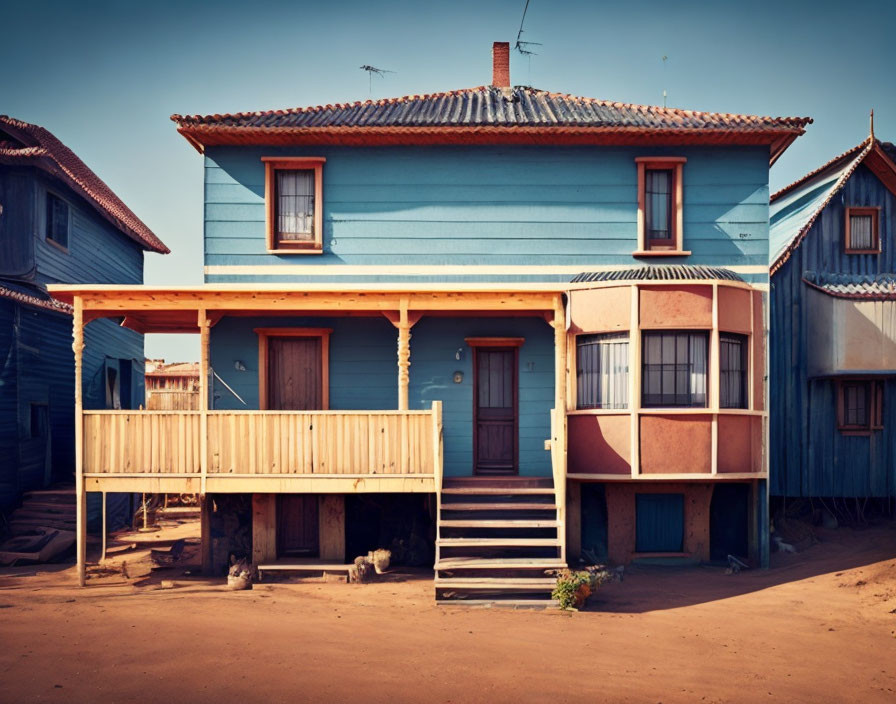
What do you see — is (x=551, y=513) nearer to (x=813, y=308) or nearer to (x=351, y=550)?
(x=351, y=550)

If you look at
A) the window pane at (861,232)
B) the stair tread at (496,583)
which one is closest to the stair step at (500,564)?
the stair tread at (496,583)

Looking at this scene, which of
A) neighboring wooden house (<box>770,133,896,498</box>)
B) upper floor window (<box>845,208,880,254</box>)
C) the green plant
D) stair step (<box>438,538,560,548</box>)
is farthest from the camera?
upper floor window (<box>845,208,880,254</box>)

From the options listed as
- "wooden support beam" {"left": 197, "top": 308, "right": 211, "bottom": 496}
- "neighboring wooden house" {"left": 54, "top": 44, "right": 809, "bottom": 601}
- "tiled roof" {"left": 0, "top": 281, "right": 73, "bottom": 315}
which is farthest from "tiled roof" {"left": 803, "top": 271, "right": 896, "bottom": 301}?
"tiled roof" {"left": 0, "top": 281, "right": 73, "bottom": 315}

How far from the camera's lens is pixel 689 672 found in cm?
814

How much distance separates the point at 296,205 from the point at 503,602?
8.03 m

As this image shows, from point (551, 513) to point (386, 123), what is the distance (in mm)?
7542

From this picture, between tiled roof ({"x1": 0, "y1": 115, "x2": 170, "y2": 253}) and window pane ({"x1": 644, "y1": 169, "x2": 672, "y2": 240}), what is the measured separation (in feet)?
46.0

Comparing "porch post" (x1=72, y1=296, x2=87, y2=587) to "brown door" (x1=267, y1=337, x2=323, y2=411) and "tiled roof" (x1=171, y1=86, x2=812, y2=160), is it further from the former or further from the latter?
"tiled roof" (x1=171, y1=86, x2=812, y2=160)

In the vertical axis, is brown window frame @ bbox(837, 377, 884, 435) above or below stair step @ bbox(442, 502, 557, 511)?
above

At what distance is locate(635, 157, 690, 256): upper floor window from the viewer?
14.0 metres

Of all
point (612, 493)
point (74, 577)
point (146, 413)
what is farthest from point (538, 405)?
point (74, 577)

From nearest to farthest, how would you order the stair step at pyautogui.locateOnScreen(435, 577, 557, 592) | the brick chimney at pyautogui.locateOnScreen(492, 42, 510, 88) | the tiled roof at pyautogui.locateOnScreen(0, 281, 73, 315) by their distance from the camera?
the stair step at pyautogui.locateOnScreen(435, 577, 557, 592), the tiled roof at pyautogui.locateOnScreen(0, 281, 73, 315), the brick chimney at pyautogui.locateOnScreen(492, 42, 510, 88)

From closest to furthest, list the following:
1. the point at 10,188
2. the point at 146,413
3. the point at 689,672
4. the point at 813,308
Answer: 1. the point at 689,672
2. the point at 146,413
3. the point at 813,308
4. the point at 10,188

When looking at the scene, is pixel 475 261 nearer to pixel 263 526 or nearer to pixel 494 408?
pixel 494 408
